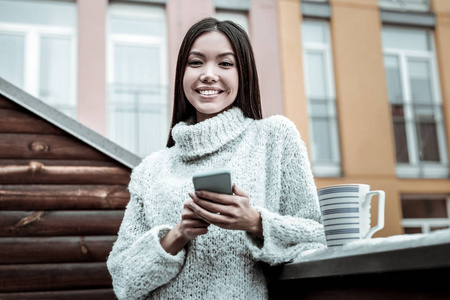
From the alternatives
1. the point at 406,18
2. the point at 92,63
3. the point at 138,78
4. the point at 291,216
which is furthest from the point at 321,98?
the point at 291,216

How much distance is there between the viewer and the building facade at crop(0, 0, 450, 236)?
700cm

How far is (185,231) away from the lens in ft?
4.03

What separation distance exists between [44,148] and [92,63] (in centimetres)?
458

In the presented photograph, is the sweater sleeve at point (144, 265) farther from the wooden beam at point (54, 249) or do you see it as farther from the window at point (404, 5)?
the window at point (404, 5)

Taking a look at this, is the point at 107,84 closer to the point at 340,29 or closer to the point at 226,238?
the point at 340,29

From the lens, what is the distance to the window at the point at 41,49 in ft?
22.7

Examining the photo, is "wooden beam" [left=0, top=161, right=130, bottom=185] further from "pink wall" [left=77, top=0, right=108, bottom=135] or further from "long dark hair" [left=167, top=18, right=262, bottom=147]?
"pink wall" [left=77, top=0, right=108, bottom=135]

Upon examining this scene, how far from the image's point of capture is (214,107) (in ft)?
4.73

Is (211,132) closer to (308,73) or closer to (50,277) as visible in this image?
(50,277)

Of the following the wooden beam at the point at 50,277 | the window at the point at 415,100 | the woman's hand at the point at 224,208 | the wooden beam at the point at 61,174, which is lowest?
the wooden beam at the point at 50,277

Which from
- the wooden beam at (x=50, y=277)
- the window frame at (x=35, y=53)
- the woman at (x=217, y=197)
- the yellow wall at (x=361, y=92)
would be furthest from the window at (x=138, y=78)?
the woman at (x=217, y=197)

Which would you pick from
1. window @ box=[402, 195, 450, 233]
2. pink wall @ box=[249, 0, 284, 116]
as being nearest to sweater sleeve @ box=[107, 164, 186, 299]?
pink wall @ box=[249, 0, 284, 116]

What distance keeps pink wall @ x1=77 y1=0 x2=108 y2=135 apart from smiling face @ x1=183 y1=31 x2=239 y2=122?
18.5 feet

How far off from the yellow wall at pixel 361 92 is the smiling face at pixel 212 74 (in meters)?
6.28
